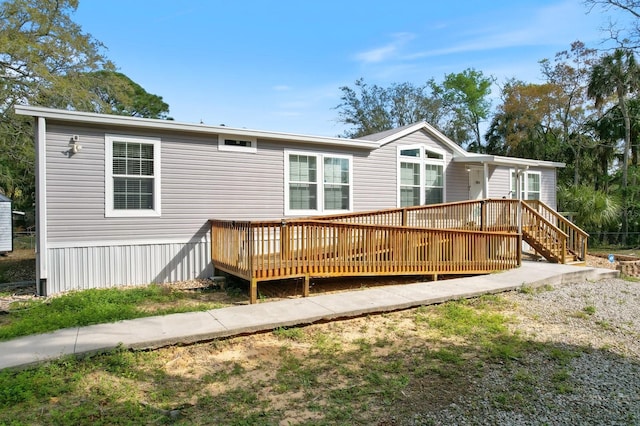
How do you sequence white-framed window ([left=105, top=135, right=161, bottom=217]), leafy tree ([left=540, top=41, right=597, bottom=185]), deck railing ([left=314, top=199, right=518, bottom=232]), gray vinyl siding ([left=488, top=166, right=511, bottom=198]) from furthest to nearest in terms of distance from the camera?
leafy tree ([left=540, top=41, right=597, bottom=185]) < gray vinyl siding ([left=488, top=166, right=511, bottom=198]) < deck railing ([left=314, top=199, right=518, bottom=232]) < white-framed window ([left=105, top=135, right=161, bottom=217])

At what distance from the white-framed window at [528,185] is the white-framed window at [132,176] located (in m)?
11.8

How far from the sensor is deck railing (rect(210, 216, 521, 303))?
21.4 feet

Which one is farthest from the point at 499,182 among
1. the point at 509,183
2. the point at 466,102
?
the point at 466,102

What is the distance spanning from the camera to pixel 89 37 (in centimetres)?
1642

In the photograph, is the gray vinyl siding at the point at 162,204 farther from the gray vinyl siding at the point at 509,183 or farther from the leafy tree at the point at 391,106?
the leafy tree at the point at 391,106

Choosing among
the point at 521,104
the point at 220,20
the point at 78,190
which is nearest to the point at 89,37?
the point at 220,20

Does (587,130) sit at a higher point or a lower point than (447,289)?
higher

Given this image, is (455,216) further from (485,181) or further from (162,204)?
(162,204)

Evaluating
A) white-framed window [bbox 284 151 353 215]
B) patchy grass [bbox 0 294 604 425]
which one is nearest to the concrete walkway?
patchy grass [bbox 0 294 604 425]

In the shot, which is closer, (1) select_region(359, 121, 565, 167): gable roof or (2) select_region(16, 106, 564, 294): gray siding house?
(2) select_region(16, 106, 564, 294): gray siding house

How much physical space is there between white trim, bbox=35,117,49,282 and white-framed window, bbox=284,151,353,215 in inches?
182

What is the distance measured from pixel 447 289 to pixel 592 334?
90.8 inches

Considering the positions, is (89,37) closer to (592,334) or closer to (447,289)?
(447,289)

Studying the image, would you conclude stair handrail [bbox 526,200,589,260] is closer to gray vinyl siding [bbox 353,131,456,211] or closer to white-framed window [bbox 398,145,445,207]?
white-framed window [bbox 398,145,445,207]
